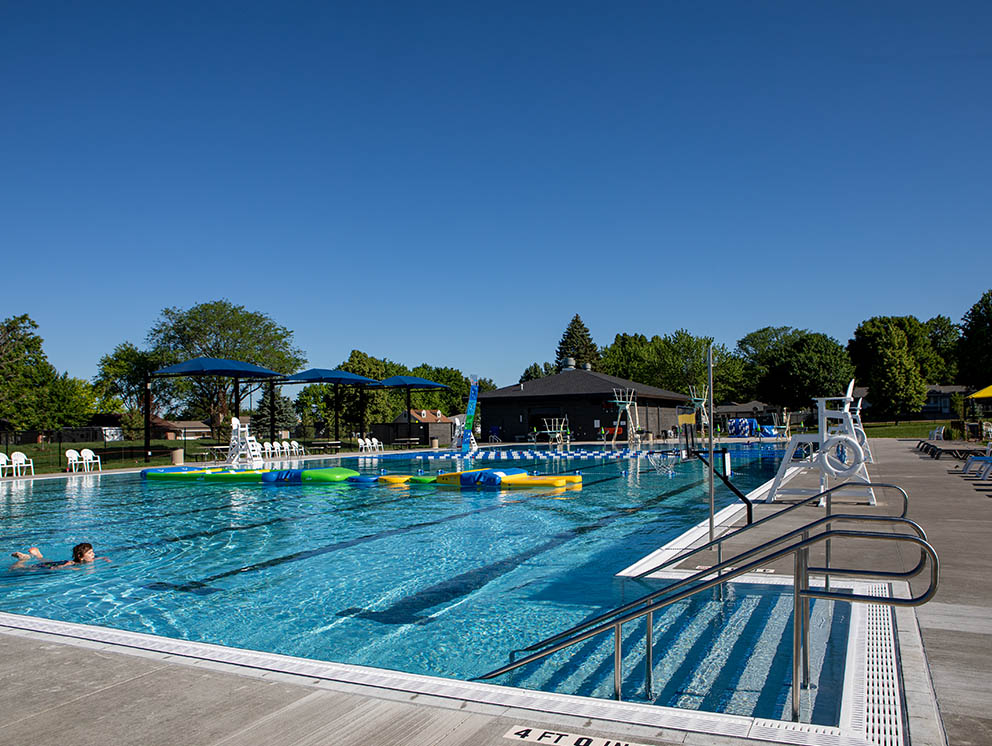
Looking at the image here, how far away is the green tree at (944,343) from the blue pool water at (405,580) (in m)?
78.7

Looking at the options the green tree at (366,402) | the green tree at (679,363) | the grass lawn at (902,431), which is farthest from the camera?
the green tree at (679,363)

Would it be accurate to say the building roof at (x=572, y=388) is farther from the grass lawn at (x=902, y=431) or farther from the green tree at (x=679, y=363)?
the grass lawn at (x=902, y=431)

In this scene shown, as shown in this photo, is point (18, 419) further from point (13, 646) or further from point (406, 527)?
point (13, 646)

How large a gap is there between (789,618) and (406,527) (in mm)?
7718

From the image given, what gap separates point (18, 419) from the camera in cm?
3566

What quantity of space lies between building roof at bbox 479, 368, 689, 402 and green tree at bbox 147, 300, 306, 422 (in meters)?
20.9

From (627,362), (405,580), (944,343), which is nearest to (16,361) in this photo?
(405,580)

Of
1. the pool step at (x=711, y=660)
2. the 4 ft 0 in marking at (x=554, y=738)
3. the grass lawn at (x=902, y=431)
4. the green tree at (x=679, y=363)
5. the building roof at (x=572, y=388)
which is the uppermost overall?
the green tree at (x=679, y=363)

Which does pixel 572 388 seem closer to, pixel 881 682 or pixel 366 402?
pixel 366 402

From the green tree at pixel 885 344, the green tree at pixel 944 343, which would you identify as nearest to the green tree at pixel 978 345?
the green tree at pixel 885 344

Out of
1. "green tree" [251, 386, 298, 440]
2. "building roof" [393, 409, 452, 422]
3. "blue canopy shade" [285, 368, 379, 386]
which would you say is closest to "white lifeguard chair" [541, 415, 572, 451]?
"building roof" [393, 409, 452, 422]

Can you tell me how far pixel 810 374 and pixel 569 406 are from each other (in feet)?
91.2

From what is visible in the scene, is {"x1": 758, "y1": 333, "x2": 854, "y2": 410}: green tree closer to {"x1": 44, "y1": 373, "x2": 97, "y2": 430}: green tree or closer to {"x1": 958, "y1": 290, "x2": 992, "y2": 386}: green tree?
{"x1": 958, "y1": 290, "x2": 992, "y2": 386}: green tree

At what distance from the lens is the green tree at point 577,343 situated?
3423 inches
